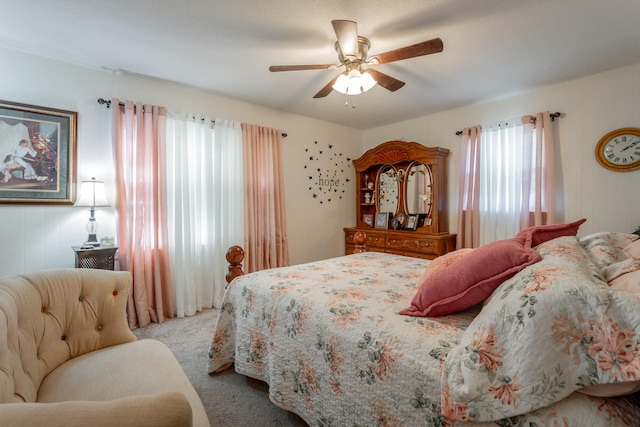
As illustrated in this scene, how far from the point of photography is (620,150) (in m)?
2.71

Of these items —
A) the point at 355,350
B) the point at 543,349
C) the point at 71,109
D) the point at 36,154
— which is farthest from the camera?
the point at 71,109

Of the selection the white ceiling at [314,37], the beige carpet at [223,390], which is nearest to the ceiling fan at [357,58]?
the white ceiling at [314,37]

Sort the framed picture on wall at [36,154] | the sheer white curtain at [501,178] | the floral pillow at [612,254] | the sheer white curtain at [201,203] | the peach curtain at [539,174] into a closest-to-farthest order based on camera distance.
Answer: the floral pillow at [612,254], the framed picture on wall at [36,154], the peach curtain at [539,174], the sheer white curtain at [201,203], the sheer white curtain at [501,178]

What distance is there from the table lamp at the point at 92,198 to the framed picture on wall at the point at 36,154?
21 cm

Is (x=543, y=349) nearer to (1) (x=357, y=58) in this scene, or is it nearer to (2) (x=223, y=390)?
(2) (x=223, y=390)

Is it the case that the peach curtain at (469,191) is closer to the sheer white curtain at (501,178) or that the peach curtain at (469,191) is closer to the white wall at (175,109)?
the sheer white curtain at (501,178)


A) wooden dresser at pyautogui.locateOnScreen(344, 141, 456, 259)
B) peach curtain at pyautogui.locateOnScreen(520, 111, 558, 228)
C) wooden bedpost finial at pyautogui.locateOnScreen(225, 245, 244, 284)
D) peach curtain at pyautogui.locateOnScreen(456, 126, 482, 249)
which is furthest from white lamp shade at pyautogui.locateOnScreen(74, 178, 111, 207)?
peach curtain at pyautogui.locateOnScreen(520, 111, 558, 228)

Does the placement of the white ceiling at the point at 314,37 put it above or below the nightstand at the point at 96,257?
above

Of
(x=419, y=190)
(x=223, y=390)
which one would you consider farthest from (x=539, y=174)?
(x=223, y=390)

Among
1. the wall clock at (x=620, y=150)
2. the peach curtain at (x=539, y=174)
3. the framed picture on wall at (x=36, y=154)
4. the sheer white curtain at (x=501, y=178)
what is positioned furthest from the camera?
the sheer white curtain at (x=501, y=178)

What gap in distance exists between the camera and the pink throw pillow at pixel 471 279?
1174 millimetres

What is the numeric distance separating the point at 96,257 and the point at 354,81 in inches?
103

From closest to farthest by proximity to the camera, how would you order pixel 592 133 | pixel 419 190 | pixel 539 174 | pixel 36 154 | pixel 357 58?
pixel 357 58 < pixel 36 154 < pixel 592 133 < pixel 539 174 < pixel 419 190

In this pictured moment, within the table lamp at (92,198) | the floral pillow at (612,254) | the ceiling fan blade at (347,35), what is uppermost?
the ceiling fan blade at (347,35)
